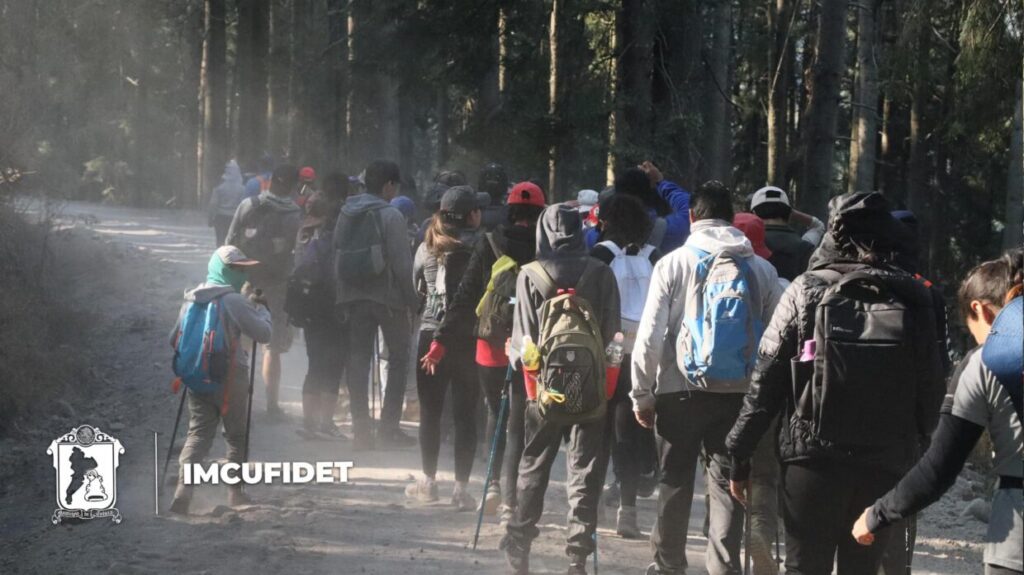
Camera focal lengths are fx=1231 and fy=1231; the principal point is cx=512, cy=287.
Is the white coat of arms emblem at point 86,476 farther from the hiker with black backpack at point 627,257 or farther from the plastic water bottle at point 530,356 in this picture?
the hiker with black backpack at point 627,257

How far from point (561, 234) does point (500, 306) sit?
0.84m

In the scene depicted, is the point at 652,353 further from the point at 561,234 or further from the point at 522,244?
the point at 522,244

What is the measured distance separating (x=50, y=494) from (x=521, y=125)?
990 cm

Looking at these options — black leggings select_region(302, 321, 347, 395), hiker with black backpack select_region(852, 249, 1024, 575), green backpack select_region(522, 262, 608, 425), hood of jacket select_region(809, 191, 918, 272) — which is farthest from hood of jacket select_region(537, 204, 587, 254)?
black leggings select_region(302, 321, 347, 395)

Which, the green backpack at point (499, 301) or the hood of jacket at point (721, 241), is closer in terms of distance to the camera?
the hood of jacket at point (721, 241)

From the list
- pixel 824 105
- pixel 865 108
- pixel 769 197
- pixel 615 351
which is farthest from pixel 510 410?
pixel 865 108

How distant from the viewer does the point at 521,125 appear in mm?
17578

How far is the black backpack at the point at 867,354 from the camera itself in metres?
4.45

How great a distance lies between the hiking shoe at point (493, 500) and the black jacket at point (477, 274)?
0.99 metres

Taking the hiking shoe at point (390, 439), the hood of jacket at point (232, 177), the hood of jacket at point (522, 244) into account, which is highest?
the hood of jacket at point (232, 177)

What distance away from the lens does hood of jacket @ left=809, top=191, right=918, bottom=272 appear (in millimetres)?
4656

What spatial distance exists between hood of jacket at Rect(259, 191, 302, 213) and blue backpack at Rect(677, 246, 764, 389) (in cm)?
484

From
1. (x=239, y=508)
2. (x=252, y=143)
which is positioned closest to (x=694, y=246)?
(x=239, y=508)

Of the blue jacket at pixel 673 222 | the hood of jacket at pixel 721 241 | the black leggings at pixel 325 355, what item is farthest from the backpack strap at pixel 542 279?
the black leggings at pixel 325 355
